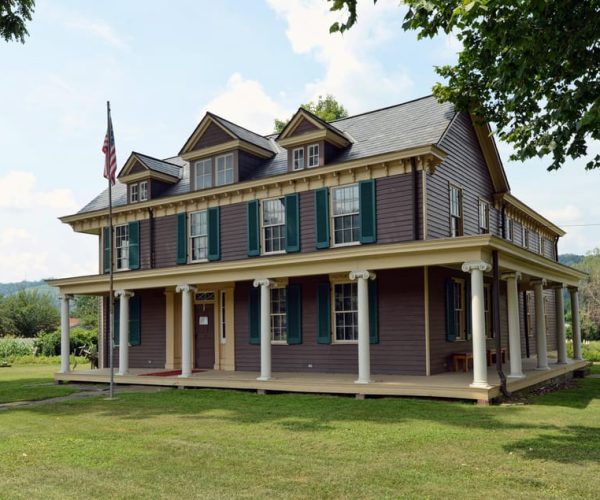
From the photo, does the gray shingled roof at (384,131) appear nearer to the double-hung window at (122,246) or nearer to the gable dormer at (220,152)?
the gable dormer at (220,152)

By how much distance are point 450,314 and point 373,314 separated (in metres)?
2.13

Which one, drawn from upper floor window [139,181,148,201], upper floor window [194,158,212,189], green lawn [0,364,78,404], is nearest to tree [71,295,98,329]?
green lawn [0,364,78,404]

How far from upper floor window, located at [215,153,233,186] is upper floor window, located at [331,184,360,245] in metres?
3.95

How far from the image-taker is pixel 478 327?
12.8 meters

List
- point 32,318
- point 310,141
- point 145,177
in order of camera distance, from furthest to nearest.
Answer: point 32,318 < point 145,177 < point 310,141

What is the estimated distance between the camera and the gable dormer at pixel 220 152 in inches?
741

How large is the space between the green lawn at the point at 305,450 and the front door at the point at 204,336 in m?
6.19

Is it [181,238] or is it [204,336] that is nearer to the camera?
[204,336]

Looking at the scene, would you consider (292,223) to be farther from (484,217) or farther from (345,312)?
(484,217)

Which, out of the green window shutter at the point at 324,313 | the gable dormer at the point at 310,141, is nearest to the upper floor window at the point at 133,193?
the gable dormer at the point at 310,141

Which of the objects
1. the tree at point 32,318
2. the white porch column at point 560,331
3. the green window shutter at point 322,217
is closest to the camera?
the green window shutter at point 322,217

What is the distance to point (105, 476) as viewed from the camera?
711 cm

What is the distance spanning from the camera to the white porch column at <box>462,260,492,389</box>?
41.6ft

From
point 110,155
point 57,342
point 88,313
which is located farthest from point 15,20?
point 88,313
